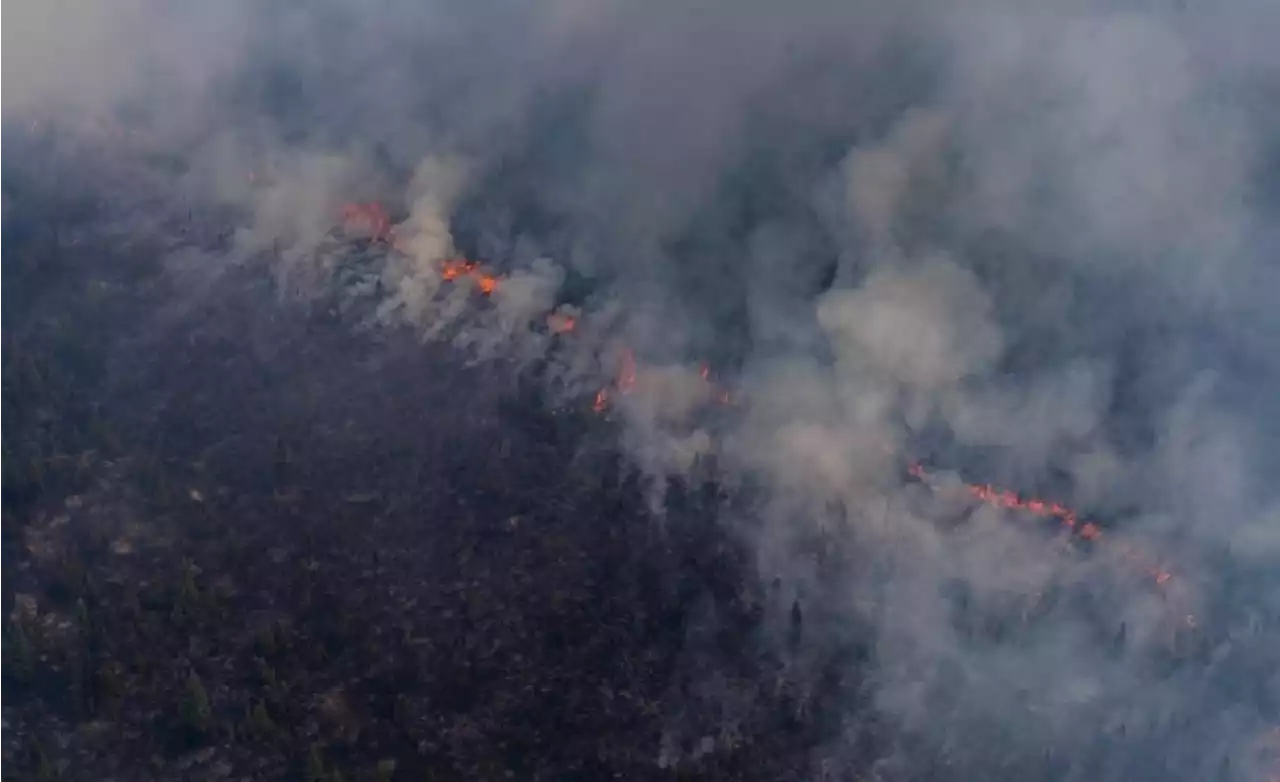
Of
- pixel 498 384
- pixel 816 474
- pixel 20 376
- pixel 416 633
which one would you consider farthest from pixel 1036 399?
pixel 20 376

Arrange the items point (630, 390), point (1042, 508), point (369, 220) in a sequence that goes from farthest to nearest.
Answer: point (369, 220)
point (630, 390)
point (1042, 508)

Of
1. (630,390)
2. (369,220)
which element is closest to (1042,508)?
(630,390)

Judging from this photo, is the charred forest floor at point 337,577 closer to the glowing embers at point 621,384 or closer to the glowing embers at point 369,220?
the glowing embers at point 621,384

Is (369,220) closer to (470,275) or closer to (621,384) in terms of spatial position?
(470,275)

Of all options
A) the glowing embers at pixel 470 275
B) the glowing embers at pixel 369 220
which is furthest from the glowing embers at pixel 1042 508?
the glowing embers at pixel 369 220

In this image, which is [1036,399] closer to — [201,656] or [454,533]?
[454,533]

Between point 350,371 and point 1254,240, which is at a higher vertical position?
point 1254,240
